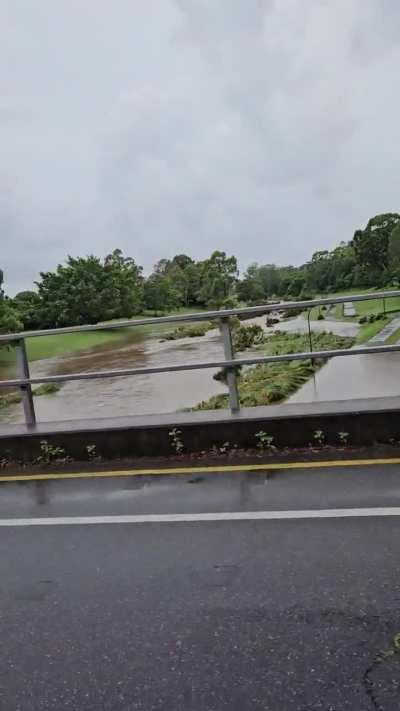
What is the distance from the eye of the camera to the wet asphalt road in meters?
2.19

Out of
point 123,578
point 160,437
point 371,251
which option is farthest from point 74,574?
point 371,251

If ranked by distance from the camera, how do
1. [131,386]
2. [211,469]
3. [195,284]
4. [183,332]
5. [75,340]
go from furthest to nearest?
→ [195,284]
[75,340]
[131,386]
[183,332]
[211,469]

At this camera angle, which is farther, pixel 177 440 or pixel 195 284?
pixel 195 284

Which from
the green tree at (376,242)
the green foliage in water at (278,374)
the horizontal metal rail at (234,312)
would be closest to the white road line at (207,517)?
the horizontal metal rail at (234,312)

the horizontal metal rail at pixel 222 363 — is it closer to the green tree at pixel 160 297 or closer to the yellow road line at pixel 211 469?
the yellow road line at pixel 211 469

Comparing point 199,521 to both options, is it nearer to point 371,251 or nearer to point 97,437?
point 97,437

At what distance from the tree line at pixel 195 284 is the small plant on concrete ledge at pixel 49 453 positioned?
58.8ft

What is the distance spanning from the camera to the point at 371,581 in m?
2.82

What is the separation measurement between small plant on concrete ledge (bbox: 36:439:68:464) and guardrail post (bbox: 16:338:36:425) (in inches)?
14.7

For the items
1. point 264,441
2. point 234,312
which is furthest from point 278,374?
point 234,312

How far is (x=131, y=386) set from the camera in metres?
8.23

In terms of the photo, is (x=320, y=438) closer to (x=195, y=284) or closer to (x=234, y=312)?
(x=234, y=312)

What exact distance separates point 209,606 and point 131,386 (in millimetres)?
5635

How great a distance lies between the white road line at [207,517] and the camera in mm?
3604
